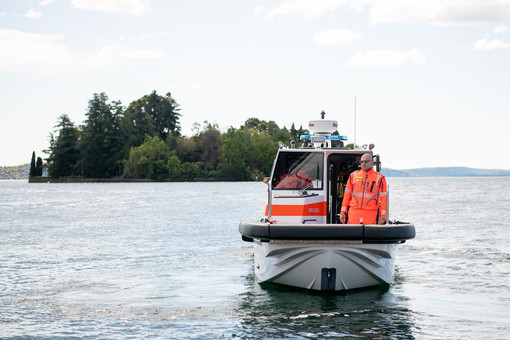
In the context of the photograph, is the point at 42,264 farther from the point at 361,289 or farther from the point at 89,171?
the point at 89,171

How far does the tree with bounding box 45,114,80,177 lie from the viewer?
140000 mm

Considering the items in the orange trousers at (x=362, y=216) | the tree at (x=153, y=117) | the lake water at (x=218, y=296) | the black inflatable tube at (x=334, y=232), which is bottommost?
the lake water at (x=218, y=296)

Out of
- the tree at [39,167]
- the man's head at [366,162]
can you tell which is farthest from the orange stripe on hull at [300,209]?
the tree at [39,167]

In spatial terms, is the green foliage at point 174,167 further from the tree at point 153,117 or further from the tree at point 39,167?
the tree at point 39,167

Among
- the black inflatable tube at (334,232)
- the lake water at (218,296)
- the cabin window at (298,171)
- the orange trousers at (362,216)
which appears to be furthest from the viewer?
the cabin window at (298,171)

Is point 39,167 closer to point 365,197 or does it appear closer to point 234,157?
point 234,157

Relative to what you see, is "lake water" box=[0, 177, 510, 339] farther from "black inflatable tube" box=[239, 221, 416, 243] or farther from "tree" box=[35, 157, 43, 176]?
"tree" box=[35, 157, 43, 176]

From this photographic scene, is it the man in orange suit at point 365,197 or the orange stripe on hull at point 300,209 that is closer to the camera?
the man in orange suit at point 365,197

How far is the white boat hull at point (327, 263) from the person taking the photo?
33.2 ft

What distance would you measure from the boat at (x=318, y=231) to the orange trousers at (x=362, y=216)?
15.0 inches

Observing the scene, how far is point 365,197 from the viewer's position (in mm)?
10242

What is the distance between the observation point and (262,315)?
33.0 feet

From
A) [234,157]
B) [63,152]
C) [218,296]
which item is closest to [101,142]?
[63,152]

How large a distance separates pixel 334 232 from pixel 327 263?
69 centimetres
